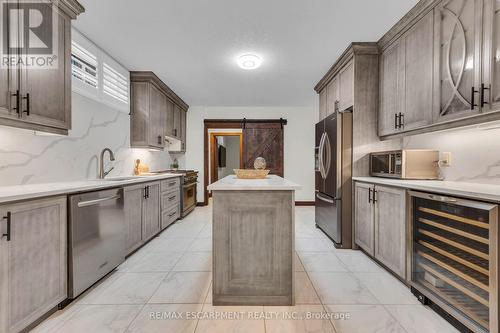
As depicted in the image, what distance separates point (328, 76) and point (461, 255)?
305 cm

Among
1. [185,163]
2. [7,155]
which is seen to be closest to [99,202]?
[7,155]

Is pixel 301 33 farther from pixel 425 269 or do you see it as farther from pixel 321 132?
pixel 425 269

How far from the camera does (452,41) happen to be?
2010mm

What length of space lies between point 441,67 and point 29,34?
3.35 meters

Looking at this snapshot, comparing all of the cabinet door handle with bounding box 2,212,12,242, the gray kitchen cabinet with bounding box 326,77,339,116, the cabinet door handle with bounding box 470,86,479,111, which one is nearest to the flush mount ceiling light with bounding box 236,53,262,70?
the gray kitchen cabinet with bounding box 326,77,339,116

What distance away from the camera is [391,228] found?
2.30 meters

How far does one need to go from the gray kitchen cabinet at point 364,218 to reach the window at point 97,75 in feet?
11.3

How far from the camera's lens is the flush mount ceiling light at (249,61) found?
3227 mm

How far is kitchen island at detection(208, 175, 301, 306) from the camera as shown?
1.83 meters

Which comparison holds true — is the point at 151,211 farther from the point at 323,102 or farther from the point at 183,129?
the point at 323,102

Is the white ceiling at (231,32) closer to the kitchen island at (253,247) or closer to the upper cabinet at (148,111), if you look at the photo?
the upper cabinet at (148,111)

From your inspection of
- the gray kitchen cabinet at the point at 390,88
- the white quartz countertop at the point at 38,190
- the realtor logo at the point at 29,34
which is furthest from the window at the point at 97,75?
the gray kitchen cabinet at the point at 390,88

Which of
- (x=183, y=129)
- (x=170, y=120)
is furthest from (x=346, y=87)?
(x=183, y=129)

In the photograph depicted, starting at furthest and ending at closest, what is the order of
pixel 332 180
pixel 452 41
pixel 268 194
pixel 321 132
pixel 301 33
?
pixel 321 132
pixel 332 180
pixel 301 33
pixel 452 41
pixel 268 194
